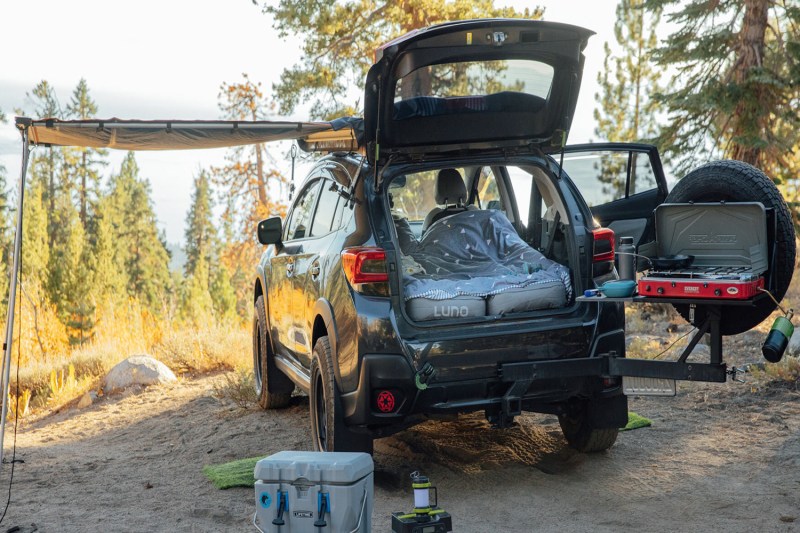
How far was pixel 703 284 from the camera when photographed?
4766mm

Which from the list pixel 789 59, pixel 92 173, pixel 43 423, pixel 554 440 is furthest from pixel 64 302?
pixel 554 440

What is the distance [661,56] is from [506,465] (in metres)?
9.67

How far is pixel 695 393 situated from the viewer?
27.2ft

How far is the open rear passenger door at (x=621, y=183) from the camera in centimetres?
841

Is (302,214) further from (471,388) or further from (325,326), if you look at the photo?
(471,388)

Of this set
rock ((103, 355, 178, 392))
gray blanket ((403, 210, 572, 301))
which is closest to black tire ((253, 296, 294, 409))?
gray blanket ((403, 210, 572, 301))

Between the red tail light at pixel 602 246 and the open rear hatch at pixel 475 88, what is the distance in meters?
0.72

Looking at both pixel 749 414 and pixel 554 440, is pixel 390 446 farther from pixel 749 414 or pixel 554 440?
pixel 749 414

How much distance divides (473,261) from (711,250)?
151 cm

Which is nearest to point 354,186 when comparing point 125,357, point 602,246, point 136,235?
point 602,246

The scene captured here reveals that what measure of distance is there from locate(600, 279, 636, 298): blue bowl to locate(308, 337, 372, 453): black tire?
1.64 meters

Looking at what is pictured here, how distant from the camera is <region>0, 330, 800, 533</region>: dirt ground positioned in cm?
519

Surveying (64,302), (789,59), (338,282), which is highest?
(789,59)

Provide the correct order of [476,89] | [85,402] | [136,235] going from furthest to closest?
[136,235], [85,402], [476,89]
